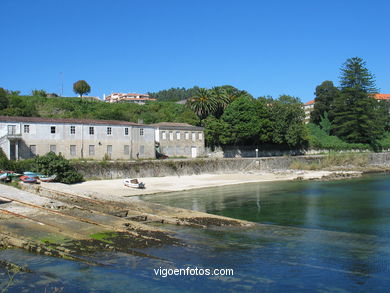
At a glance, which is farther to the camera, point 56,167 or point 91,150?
point 91,150

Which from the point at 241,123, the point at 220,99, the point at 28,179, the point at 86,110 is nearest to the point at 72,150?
the point at 28,179

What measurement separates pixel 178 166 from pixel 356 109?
55093 mm

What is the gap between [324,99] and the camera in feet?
346

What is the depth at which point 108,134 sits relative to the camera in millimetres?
54719

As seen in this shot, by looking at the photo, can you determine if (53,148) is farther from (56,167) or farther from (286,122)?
(286,122)

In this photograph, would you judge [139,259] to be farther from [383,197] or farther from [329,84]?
[329,84]

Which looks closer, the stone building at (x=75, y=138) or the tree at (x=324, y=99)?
the stone building at (x=75, y=138)

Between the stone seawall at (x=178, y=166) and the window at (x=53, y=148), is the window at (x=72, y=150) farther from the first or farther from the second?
the stone seawall at (x=178, y=166)

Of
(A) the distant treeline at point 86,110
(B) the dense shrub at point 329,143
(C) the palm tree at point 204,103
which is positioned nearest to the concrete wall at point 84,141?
(A) the distant treeline at point 86,110

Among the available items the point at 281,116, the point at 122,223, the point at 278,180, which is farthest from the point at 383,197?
the point at 281,116

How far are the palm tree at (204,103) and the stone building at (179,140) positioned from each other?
44.1 feet

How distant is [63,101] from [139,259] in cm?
9178

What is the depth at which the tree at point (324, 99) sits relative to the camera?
105 m

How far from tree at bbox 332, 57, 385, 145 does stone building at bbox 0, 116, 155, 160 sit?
5424 cm
